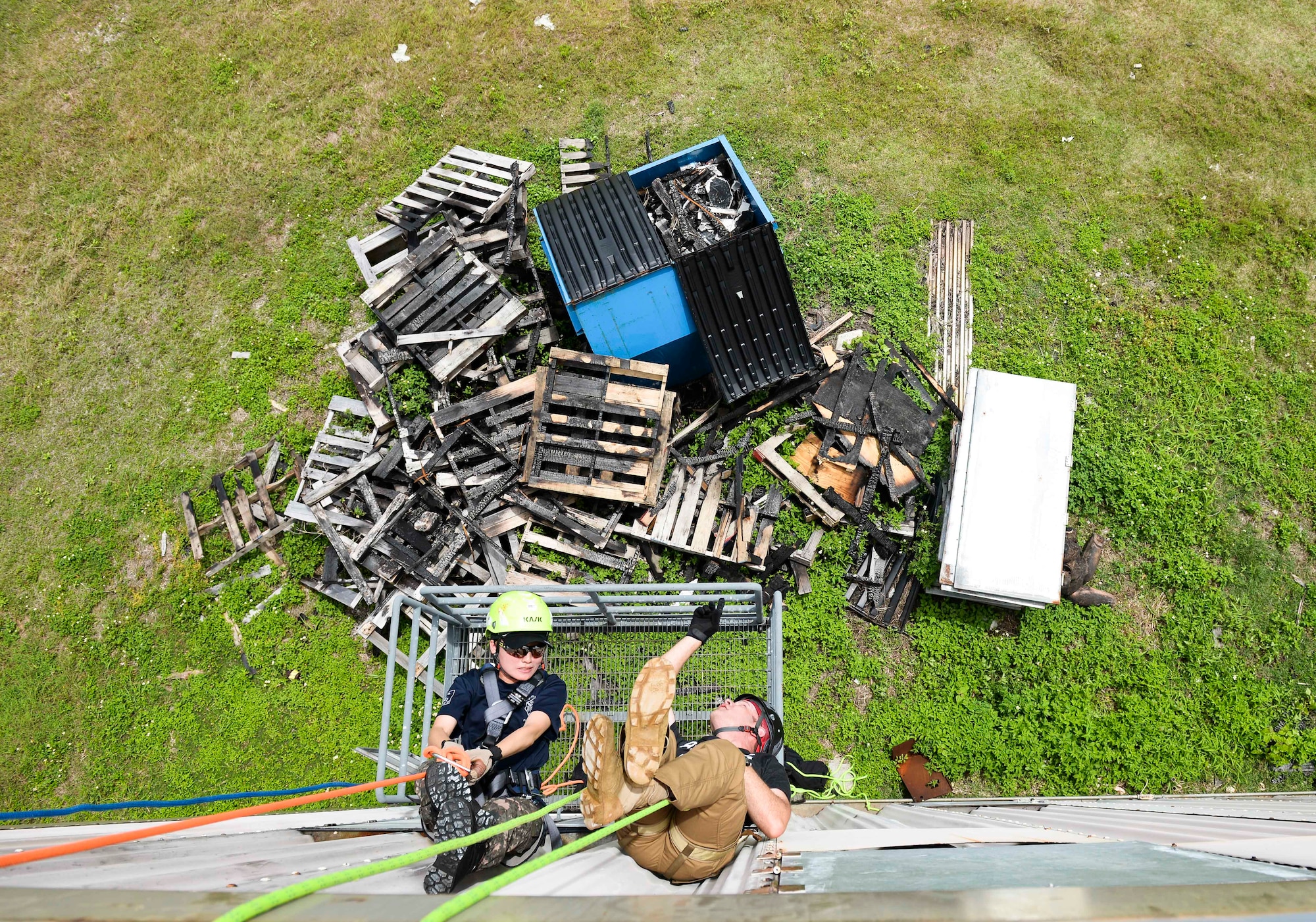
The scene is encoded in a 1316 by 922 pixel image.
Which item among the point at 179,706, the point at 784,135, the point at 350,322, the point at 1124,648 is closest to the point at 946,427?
the point at 1124,648

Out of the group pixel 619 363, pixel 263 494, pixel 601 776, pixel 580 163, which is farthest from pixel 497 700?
pixel 580 163

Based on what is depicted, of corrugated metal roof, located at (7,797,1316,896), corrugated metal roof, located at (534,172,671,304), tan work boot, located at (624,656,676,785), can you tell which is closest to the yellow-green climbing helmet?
corrugated metal roof, located at (7,797,1316,896)

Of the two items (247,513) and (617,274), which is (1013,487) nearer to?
(617,274)

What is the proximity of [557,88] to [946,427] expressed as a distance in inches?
220

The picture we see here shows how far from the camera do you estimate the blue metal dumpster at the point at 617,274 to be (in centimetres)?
589

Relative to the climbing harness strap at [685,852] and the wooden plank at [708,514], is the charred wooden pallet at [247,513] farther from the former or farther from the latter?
the climbing harness strap at [685,852]

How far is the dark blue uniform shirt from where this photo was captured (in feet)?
12.3

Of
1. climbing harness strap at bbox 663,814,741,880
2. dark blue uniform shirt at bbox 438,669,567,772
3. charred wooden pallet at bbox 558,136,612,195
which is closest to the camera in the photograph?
climbing harness strap at bbox 663,814,741,880

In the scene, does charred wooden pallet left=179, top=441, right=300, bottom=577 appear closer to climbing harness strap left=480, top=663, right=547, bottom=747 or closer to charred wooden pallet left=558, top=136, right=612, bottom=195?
climbing harness strap left=480, top=663, right=547, bottom=747

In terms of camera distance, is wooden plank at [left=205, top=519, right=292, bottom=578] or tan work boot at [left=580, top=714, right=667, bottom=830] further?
wooden plank at [left=205, top=519, right=292, bottom=578]

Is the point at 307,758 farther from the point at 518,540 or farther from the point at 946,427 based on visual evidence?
the point at 946,427

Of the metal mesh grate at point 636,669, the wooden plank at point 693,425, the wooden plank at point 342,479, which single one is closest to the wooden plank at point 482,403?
the wooden plank at point 342,479

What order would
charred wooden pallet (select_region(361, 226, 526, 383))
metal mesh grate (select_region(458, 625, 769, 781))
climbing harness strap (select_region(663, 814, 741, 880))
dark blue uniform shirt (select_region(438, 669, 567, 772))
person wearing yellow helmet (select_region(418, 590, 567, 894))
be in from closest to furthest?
climbing harness strap (select_region(663, 814, 741, 880))
person wearing yellow helmet (select_region(418, 590, 567, 894))
dark blue uniform shirt (select_region(438, 669, 567, 772))
metal mesh grate (select_region(458, 625, 769, 781))
charred wooden pallet (select_region(361, 226, 526, 383))

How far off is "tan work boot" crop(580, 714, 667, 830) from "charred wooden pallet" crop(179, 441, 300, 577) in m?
5.07
